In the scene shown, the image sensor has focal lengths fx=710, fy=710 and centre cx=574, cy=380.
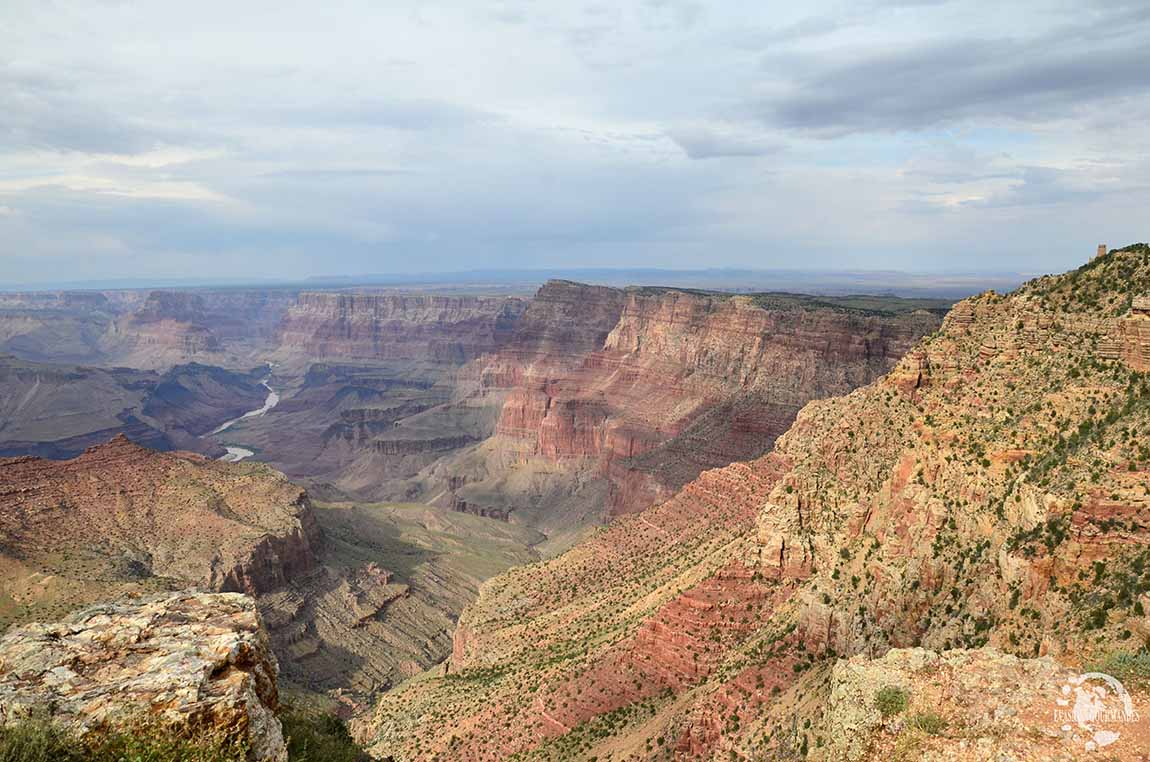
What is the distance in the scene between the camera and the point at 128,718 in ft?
45.3

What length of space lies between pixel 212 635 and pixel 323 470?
183590 millimetres

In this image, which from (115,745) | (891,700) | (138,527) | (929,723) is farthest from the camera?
(138,527)

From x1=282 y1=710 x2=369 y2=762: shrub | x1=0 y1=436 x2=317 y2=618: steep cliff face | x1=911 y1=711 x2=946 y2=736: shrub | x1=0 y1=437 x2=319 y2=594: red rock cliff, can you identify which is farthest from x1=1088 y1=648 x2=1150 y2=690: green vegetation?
x1=0 y1=437 x2=319 y2=594: red rock cliff

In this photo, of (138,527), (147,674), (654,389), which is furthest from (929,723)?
(654,389)

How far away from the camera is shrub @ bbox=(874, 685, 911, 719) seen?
56.5ft

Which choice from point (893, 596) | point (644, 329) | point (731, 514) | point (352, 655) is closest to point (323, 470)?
point (644, 329)

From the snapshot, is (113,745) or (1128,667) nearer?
(113,745)

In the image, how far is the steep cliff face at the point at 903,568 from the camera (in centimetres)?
2217

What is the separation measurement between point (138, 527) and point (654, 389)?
86410mm

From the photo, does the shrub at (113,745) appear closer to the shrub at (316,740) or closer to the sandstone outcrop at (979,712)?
the shrub at (316,740)

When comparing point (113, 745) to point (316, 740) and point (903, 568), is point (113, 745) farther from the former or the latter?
point (903, 568)

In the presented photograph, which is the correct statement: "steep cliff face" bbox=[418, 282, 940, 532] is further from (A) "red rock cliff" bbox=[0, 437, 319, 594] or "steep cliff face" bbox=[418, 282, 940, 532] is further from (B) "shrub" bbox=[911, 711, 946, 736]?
(B) "shrub" bbox=[911, 711, 946, 736]

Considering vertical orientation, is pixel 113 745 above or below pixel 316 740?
above

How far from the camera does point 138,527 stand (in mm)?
76125
